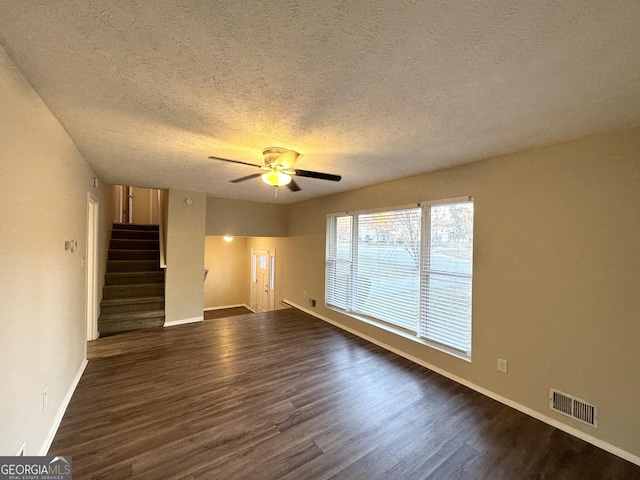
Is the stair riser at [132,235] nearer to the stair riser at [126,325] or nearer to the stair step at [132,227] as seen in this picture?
the stair step at [132,227]

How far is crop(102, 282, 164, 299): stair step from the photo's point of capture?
4.52 metres

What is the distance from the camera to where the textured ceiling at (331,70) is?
3.29 feet

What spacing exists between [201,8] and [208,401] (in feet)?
9.69

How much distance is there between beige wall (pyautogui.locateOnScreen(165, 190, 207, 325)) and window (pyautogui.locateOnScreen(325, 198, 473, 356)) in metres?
2.64

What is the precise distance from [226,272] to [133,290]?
12.4 ft

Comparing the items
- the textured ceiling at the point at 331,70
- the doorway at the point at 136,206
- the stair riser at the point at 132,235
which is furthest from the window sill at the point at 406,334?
the doorway at the point at 136,206

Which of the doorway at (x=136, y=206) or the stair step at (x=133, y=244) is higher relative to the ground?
the doorway at (x=136, y=206)

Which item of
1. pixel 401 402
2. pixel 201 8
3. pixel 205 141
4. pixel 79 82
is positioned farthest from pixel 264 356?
pixel 201 8

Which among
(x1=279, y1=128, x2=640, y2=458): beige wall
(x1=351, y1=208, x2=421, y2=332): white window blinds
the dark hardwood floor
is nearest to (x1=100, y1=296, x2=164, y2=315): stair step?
the dark hardwood floor

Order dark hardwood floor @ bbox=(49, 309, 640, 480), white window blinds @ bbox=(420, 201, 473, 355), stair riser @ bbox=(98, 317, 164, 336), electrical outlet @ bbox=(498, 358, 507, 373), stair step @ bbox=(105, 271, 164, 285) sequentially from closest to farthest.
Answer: dark hardwood floor @ bbox=(49, 309, 640, 480), electrical outlet @ bbox=(498, 358, 507, 373), white window blinds @ bbox=(420, 201, 473, 355), stair riser @ bbox=(98, 317, 164, 336), stair step @ bbox=(105, 271, 164, 285)

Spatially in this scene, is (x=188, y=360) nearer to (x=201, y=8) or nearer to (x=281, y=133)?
(x=281, y=133)

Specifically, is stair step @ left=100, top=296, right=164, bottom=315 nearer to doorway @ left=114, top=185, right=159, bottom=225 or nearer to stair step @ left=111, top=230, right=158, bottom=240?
stair step @ left=111, top=230, right=158, bottom=240

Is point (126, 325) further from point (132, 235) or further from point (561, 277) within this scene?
point (561, 277)

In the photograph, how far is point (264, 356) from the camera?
3502mm
